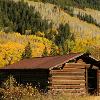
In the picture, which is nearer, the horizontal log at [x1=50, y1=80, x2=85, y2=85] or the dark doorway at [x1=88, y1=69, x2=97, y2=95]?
the horizontal log at [x1=50, y1=80, x2=85, y2=85]

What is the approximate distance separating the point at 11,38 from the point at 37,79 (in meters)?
146

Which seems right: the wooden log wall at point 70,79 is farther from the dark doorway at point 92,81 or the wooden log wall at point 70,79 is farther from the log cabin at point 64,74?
the dark doorway at point 92,81

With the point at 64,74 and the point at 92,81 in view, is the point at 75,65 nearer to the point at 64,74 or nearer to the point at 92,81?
the point at 64,74

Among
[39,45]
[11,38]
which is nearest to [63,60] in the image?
[39,45]

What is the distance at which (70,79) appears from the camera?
33062mm

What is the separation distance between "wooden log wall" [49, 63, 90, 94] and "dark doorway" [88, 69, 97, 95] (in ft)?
5.01

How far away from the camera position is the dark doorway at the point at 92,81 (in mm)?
34875

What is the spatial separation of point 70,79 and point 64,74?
802mm

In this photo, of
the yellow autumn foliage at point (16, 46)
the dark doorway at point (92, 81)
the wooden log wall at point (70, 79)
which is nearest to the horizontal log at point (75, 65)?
the wooden log wall at point (70, 79)

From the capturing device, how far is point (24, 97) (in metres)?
24.8

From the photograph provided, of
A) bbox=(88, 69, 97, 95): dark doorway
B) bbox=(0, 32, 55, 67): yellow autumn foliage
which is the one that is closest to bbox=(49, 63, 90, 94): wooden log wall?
bbox=(88, 69, 97, 95): dark doorway

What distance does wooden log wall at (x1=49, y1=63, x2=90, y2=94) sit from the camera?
3216 centimetres

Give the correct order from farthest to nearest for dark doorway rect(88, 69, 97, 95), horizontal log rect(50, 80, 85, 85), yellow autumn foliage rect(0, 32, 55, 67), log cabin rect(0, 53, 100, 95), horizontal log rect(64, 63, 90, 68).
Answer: yellow autumn foliage rect(0, 32, 55, 67) < dark doorway rect(88, 69, 97, 95) < horizontal log rect(64, 63, 90, 68) < horizontal log rect(50, 80, 85, 85) < log cabin rect(0, 53, 100, 95)

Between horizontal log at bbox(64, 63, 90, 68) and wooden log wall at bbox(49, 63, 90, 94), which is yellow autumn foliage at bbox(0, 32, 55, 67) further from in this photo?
wooden log wall at bbox(49, 63, 90, 94)
